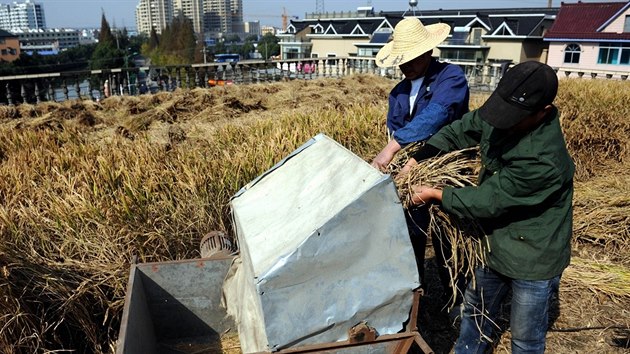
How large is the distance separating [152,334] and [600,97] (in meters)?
7.63

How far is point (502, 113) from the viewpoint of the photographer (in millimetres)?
1630

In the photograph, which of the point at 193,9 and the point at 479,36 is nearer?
the point at 479,36

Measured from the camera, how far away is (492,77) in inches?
539

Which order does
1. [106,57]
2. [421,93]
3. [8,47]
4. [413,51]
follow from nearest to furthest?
[413,51]
[421,93]
[106,57]
[8,47]

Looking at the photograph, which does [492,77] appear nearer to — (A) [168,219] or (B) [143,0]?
(A) [168,219]

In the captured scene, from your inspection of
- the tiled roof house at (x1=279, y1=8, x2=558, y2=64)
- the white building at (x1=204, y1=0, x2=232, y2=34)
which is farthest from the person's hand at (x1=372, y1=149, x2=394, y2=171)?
the white building at (x1=204, y1=0, x2=232, y2=34)

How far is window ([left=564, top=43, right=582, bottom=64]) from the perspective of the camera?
101 ft

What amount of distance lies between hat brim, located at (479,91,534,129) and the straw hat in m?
0.78

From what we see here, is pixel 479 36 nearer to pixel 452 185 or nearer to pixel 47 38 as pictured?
pixel 452 185

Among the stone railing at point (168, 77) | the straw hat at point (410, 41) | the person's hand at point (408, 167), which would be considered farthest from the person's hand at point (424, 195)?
the stone railing at point (168, 77)

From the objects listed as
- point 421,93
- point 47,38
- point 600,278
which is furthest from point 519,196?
point 47,38

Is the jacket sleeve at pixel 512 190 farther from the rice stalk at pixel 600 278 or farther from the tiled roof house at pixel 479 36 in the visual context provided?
the tiled roof house at pixel 479 36

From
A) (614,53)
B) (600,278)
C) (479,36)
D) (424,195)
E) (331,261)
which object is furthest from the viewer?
(479,36)

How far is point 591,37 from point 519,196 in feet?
111
